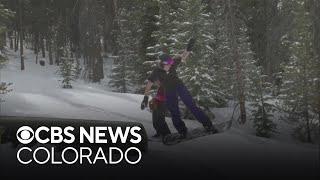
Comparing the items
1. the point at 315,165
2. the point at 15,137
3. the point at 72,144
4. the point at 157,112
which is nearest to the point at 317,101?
the point at 315,165

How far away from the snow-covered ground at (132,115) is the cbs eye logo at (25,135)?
1.30 metres

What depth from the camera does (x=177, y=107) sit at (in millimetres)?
14000

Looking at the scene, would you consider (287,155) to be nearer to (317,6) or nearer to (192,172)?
(192,172)

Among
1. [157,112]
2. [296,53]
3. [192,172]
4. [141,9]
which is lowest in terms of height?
[192,172]

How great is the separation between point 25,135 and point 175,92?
4.19 meters

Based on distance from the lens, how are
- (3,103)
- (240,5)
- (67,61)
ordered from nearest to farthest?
(3,103) → (240,5) → (67,61)

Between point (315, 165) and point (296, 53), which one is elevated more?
point (296, 53)

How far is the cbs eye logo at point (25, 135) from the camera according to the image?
1262 cm

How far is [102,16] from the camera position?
19.6 metres

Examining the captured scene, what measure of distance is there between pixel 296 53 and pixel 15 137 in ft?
27.8

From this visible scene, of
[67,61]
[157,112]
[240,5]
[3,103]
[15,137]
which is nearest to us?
[15,137]

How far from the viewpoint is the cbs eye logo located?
1262 cm

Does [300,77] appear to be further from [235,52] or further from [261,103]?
[235,52]

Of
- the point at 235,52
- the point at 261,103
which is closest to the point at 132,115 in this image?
the point at 261,103
